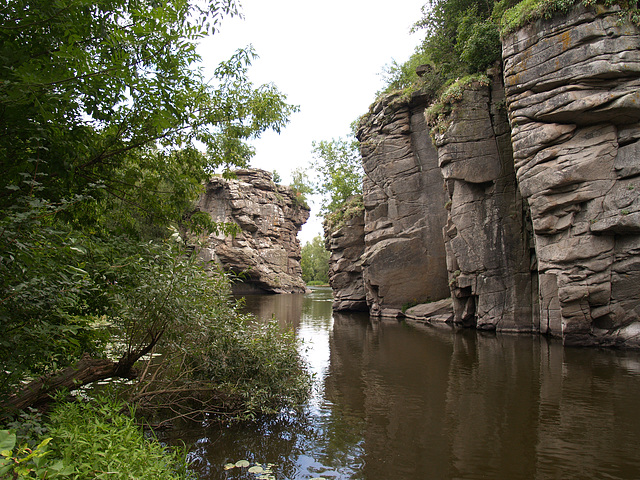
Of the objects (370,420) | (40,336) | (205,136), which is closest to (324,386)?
(370,420)

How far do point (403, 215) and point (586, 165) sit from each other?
41.2 feet

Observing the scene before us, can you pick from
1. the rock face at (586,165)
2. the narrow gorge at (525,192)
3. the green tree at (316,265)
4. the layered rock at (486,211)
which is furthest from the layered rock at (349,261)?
the green tree at (316,265)

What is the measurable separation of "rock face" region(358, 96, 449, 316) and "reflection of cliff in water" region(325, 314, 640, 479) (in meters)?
10.5

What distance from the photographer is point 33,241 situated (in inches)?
131

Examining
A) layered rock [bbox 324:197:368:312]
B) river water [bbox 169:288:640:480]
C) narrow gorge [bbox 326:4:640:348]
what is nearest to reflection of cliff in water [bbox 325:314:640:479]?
river water [bbox 169:288:640:480]

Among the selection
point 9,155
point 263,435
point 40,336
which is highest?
point 9,155

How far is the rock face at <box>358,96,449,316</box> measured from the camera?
2550 cm

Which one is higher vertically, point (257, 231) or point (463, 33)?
point (463, 33)

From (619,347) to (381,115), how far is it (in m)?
18.8

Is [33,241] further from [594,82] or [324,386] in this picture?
[594,82]

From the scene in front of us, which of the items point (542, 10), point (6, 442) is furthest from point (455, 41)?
point (6, 442)

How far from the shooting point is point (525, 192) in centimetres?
1588

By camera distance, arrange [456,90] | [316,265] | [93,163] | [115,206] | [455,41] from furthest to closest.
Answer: [316,265] → [455,41] → [456,90] → [115,206] → [93,163]

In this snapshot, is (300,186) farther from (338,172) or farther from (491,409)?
(491,409)
